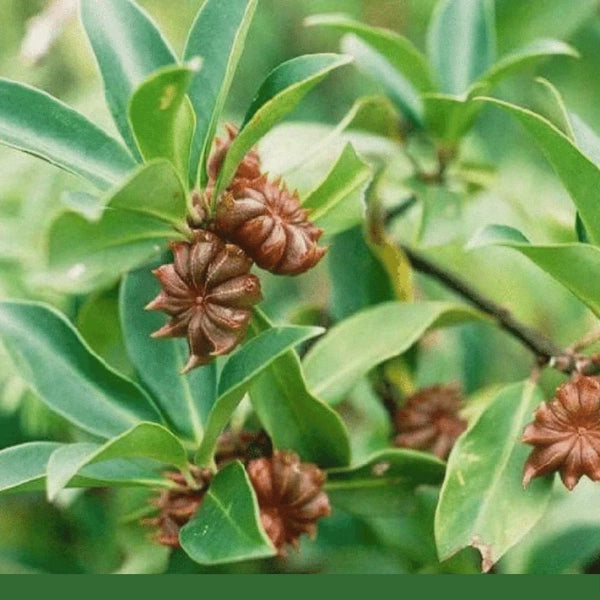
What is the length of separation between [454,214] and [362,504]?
0.98ft

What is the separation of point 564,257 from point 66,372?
0.38m

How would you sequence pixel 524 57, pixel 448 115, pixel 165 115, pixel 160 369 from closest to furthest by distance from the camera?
1. pixel 165 115
2. pixel 160 369
3. pixel 524 57
4. pixel 448 115

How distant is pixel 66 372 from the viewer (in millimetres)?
996

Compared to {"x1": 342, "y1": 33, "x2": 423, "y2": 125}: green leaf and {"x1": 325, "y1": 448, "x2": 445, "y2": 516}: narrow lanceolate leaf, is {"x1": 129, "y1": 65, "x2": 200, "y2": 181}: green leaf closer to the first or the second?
{"x1": 325, "y1": 448, "x2": 445, "y2": 516}: narrow lanceolate leaf

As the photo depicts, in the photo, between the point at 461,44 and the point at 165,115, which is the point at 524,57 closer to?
the point at 461,44

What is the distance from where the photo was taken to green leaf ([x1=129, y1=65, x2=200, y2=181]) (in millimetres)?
750

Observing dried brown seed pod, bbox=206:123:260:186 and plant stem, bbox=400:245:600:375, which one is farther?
plant stem, bbox=400:245:600:375

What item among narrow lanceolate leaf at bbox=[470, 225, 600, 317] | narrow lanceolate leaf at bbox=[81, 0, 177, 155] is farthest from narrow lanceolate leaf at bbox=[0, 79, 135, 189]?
narrow lanceolate leaf at bbox=[470, 225, 600, 317]

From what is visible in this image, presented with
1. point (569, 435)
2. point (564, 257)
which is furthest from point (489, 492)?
point (564, 257)

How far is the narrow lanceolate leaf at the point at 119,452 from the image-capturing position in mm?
805

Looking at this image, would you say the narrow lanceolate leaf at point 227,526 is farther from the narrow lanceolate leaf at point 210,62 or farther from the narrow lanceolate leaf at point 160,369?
the narrow lanceolate leaf at point 210,62

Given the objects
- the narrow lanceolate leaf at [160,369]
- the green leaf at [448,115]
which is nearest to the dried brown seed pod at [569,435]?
the narrow lanceolate leaf at [160,369]

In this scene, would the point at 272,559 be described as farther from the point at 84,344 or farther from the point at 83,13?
the point at 83,13

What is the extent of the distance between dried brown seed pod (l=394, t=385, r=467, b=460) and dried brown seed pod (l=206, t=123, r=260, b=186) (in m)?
0.31
